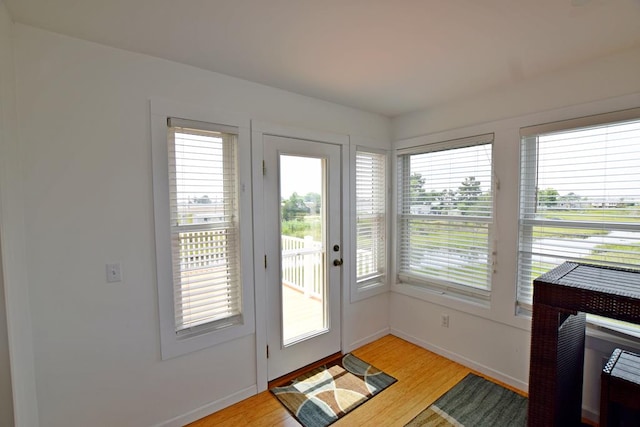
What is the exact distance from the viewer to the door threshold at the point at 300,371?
2.48m

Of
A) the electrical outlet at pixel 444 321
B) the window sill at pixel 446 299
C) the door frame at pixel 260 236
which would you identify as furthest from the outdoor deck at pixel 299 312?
the electrical outlet at pixel 444 321

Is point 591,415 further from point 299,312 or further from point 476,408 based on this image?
point 299,312

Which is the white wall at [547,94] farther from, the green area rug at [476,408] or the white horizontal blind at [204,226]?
the green area rug at [476,408]

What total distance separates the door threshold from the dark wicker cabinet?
160 centimetres

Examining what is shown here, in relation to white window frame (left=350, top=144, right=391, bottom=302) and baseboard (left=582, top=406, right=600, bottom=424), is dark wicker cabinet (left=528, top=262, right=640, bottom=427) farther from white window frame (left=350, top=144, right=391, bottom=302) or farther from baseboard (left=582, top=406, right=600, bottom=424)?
white window frame (left=350, top=144, right=391, bottom=302)

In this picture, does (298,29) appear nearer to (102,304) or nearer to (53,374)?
(102,304)

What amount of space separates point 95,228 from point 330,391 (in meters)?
2.04

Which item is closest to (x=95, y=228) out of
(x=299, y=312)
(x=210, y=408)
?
(x=210, y=408)

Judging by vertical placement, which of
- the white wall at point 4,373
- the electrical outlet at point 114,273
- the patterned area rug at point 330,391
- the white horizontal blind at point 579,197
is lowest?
the patterned area rug at point 330,391

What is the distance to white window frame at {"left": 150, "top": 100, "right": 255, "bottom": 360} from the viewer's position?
190 centimetres

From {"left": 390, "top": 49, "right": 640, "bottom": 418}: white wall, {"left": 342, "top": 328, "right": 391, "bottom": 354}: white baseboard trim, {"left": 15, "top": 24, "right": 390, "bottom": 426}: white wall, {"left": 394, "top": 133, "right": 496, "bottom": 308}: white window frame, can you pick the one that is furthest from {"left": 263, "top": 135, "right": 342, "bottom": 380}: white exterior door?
{"left": 390, "top": 49, "right": 640, "bottom": 418}: white wall

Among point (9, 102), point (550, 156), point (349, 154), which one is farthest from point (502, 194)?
point (9, 102)

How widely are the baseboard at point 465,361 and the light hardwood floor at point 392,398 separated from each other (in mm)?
55

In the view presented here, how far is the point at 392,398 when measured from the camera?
7.54 feet
